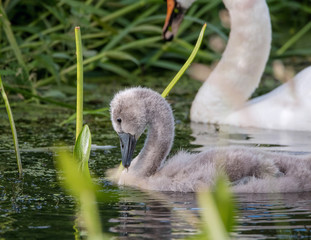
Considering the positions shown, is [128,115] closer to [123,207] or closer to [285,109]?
[123,207]

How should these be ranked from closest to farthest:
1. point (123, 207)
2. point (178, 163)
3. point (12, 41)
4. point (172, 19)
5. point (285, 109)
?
point (123, 207) → point (178, 163) → point (285, 109) → point (172, 19) → point (12, 41)

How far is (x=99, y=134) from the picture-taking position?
17.3ft

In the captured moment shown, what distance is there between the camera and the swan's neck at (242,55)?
5.55 meters

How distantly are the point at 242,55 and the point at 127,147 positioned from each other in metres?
2.07

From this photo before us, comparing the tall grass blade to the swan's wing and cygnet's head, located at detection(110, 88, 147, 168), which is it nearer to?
cygnet's head, located at detection(110, 88, 147, 168)

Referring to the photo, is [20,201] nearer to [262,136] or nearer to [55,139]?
[55,139]

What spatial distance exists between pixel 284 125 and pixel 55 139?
1.42 meters

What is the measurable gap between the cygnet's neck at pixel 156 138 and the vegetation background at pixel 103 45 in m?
2.20

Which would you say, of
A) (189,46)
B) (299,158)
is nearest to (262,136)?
(299,158)

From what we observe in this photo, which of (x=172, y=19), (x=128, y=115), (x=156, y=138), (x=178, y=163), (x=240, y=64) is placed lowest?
(x=178, y=163)

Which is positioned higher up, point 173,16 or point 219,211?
point 173,16

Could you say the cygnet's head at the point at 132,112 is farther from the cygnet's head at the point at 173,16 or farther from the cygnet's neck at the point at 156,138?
the cygnet's head at the point at 173,16

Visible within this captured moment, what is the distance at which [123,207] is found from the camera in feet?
10.7

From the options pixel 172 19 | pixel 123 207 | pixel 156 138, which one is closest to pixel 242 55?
pixel 172 19
